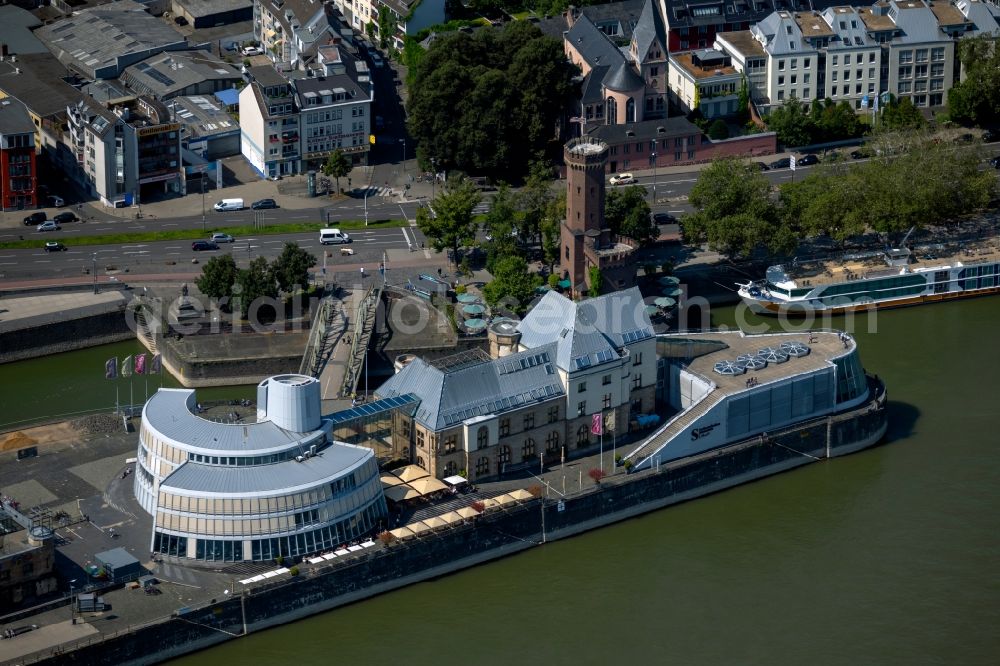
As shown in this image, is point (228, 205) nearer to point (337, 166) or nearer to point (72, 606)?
point (337, 166)

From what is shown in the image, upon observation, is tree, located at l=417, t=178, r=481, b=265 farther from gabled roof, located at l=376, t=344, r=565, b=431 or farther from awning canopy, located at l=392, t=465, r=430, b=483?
awning canopy, located at l=392, t=465, r=430, b=483

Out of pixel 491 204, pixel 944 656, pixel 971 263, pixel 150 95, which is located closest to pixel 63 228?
pixel 150 95

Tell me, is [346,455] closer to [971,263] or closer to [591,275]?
[591,275]

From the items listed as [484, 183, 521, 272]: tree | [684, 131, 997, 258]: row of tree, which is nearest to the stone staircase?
[684, 131, 997, 258]: row of tree

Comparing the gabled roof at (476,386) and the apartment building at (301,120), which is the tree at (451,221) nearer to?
the apartment building at (301,120)

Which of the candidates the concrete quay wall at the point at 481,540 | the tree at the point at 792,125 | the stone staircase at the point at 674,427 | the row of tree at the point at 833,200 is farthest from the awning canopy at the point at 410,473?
the tree at the point at 792,125
